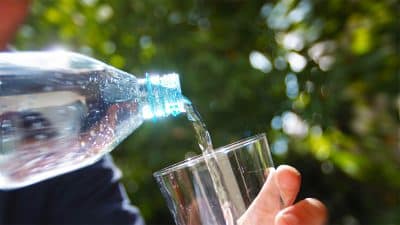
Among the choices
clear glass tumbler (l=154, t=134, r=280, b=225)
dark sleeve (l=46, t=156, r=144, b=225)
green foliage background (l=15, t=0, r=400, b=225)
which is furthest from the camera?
green foliage background (l=15, t=0, r=400, b=225)

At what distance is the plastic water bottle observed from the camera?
0.55 meters

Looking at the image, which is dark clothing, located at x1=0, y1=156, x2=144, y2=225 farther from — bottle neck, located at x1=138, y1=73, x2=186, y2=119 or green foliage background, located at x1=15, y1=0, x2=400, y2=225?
green foliage background, located at x1=15, y1=0, x2=400, y2=225

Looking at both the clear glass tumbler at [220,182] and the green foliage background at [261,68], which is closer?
the clear glass tumbler at [220,182]

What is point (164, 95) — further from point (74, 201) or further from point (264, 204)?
point (74, 201)

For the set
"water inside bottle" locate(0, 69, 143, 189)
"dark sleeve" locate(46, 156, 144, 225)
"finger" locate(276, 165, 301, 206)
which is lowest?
"dark sleeve" locate(46, 156, 144, 225)

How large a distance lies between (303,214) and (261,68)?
100 centimetres

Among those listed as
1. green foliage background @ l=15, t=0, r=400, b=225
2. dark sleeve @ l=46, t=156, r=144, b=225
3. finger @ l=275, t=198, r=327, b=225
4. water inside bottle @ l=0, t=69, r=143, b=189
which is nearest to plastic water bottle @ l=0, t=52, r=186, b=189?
water inside bottle @ l=0, t=69, r=143, b=189

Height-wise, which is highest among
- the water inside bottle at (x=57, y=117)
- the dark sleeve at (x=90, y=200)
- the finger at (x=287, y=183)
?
the water inside bottle at (x=57, y=117)

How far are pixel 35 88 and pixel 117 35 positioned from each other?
3.56ft

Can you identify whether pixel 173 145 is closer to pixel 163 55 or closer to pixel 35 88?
pixel 163 55

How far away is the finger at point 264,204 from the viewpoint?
515mm

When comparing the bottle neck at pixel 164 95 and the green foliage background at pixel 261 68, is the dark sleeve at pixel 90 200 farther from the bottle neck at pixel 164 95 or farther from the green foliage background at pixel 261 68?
the green foliage background at pixel 261 68

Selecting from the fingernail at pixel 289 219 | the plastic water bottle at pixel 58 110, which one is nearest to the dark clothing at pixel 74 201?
the plastic water bottle at pixel 58 110

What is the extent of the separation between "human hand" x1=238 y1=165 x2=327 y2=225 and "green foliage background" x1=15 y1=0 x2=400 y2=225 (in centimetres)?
86
